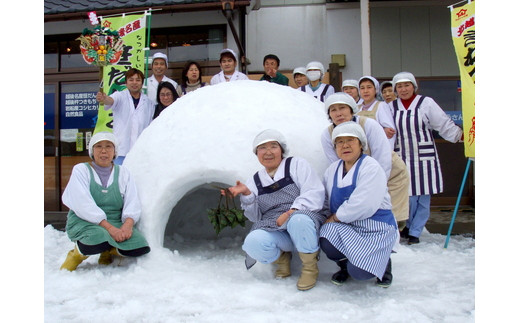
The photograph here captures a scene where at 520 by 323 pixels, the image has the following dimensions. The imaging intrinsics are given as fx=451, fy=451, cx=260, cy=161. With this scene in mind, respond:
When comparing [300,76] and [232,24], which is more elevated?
[232,24]

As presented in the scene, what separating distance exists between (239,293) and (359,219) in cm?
A: 89

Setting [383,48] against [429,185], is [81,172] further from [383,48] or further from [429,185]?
[383,48]

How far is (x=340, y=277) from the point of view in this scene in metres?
3.02

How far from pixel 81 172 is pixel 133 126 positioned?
4.55 feet

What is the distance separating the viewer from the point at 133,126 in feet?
15.3

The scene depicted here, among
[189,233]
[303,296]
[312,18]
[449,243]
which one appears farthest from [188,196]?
[312,18]

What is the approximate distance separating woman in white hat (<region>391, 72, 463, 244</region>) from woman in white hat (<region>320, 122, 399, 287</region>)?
5.01 feet

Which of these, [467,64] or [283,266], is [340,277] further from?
[467,64]

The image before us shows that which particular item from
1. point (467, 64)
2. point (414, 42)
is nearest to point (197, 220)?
point (467, 64)

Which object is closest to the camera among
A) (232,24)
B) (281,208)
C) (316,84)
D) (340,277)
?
(340,277)

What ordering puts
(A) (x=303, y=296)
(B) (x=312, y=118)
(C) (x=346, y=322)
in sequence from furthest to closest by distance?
1. (B) (x=312, y=118)
2. (A) (x=303, y=296)
3. (C) (x=346, y=322)

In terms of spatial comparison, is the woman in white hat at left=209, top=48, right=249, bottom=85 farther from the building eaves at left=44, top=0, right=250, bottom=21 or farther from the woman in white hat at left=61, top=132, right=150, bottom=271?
the woman in white hat at left=61, top=132, right=150, bottom=271

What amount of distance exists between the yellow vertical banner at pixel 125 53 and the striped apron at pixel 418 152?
10.8ft

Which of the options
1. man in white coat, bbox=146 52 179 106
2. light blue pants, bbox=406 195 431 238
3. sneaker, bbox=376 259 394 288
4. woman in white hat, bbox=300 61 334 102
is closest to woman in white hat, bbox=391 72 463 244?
light blue pants, bbox=406 195 431 238
